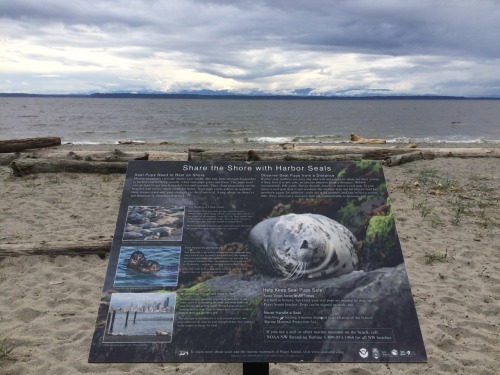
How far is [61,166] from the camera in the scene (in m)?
9.54

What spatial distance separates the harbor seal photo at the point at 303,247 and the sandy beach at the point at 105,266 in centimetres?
118

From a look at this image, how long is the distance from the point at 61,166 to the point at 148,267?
771cm

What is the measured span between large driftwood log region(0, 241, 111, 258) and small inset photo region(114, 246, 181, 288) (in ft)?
9.40

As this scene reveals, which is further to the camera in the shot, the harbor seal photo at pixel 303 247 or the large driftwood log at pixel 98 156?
the large driftwood log at pixel 98 156

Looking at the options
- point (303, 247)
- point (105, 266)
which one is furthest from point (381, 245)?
point (105, 266)

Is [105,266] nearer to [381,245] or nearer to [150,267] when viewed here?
[150,267]

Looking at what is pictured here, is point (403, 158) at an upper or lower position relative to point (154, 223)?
lower

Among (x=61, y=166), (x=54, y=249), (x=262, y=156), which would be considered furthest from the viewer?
(x=262, y=156)

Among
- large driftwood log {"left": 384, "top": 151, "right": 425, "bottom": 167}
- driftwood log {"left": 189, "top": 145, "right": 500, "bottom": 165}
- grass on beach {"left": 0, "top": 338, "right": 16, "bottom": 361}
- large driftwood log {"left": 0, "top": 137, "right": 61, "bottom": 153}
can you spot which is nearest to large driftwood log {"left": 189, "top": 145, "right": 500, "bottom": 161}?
driftwood log {"left": 189, "top": 145, "right": 500, "bottom": 165}

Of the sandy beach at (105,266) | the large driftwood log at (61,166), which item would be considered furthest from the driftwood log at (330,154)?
the sandy beach at (105,266)

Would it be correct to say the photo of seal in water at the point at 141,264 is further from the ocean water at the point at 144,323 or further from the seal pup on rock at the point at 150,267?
the ocean water at the point at 144,323

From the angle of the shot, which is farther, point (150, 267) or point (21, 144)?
point (21, 144)

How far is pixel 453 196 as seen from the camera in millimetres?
7801

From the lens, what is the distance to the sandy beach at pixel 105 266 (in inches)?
137
